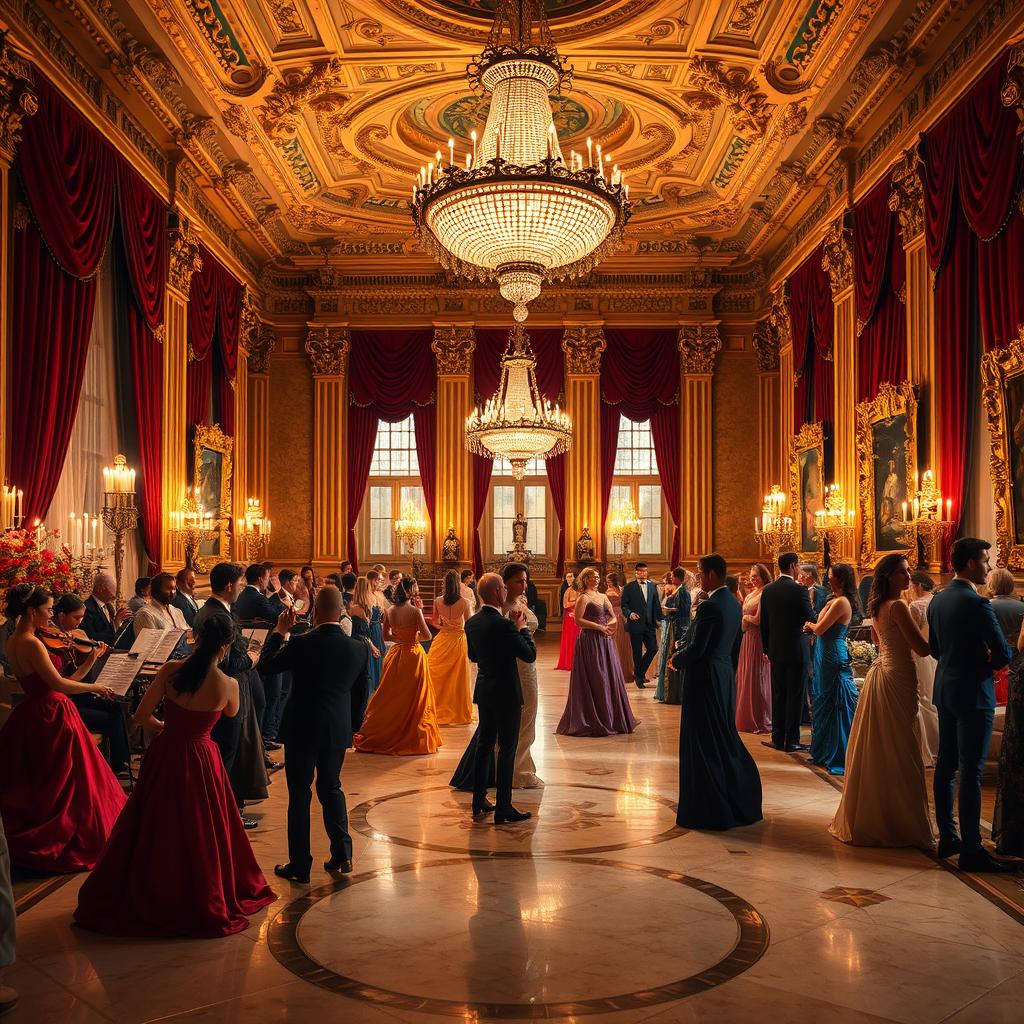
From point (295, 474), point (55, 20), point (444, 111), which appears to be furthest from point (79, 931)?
point (295, 474)

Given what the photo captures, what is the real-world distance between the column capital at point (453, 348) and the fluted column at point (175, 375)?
219 inches

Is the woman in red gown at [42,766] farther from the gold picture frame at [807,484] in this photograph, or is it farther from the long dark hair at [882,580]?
the gold picture frame at [807,484]

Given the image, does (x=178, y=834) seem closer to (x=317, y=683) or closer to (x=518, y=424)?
(x=317, y=683)

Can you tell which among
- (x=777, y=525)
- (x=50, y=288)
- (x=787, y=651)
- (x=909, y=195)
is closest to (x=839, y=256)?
(x=909, y=195)

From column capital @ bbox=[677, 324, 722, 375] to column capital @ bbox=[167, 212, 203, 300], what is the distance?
8500 millimetres

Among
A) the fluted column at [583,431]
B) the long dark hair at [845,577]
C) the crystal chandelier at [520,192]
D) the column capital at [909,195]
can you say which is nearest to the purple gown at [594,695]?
the long dark hair at [845,577]

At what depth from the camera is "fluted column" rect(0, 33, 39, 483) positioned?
305 inches

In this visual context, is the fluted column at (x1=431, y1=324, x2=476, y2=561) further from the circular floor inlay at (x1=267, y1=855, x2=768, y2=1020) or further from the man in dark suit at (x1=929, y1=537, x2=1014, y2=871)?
the man in dark suit at (x1=929, y1=537, x2=1014, y2=871)

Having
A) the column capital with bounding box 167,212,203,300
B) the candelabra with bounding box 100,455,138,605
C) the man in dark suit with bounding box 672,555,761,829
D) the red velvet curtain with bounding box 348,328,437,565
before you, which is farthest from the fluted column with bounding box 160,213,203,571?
the man in dark suit with bounding box 672,555,761,829

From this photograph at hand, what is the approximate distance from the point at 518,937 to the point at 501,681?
197cm

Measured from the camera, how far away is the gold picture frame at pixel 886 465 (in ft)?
34.0

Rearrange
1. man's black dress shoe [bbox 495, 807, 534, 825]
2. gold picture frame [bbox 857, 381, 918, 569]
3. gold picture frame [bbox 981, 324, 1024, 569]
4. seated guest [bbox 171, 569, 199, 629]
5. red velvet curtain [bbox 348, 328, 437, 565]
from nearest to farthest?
man's black dress shoe [bbox 495, 807, 534, 825] → gold picture frame [bbox 981, 324, 1024, 569] → seated guest [bbox 171, 569, 199, 629] → gold picture frame [bbox 857, 381, 918, 569] → red velvet curtain [bbox 348, 328, 437, 565]

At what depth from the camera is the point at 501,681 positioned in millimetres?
5855

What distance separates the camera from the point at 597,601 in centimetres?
906
